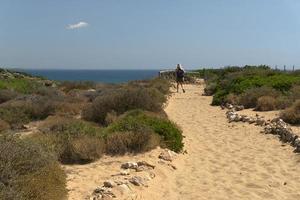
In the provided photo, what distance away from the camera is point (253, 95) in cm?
2153

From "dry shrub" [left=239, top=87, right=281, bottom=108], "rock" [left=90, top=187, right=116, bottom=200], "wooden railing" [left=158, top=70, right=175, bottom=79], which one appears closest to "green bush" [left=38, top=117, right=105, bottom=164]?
"rock" [left=90, top=187, right=116, bottom=200]

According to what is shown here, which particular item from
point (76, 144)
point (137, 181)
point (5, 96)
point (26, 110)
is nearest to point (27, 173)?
point (137, 181)

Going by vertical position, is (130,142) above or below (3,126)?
above

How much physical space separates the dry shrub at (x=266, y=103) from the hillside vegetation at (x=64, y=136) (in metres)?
5.39

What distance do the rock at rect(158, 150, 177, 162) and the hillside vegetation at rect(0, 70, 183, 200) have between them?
41 cm

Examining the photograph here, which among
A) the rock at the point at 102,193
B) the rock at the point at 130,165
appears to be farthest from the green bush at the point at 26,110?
the rock at the point at 102,193

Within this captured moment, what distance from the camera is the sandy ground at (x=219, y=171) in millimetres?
8727

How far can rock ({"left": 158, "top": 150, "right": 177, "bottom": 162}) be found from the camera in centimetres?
1096

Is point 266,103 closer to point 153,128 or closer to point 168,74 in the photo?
point 153,128

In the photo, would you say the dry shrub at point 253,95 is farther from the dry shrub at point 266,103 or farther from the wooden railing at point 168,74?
the wooden railing at point 168,74

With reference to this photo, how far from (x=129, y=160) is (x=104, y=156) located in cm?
64

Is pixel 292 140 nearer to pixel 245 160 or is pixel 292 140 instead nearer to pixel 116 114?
pixel 245 160

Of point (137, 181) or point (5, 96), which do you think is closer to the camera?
point (137, 181)

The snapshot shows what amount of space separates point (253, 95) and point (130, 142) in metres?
11.5
